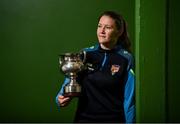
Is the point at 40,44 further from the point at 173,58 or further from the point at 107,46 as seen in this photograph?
the point at 173,58

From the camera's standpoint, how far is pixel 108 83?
5.86 feet

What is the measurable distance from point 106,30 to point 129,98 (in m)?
0.39

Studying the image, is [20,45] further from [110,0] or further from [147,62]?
[147,62]

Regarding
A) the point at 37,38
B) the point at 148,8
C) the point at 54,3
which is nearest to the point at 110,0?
the point at 54,3

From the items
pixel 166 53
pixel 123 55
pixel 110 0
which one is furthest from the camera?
pixel 110 0

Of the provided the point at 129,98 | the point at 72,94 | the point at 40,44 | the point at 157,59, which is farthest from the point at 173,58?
the point at 40,44

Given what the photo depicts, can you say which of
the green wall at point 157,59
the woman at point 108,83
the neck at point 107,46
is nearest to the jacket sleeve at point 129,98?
the woman at point 108,83

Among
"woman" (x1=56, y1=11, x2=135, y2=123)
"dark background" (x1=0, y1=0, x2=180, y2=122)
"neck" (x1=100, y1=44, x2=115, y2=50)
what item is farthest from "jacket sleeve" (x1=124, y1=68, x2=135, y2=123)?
"dark background" (x1=0, y1=0, x2=180, y2=122)

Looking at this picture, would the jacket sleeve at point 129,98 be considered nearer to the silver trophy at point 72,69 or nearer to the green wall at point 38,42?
the silver trophy at point 72,69

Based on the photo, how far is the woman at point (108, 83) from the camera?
180cm

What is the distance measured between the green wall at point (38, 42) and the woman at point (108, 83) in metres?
0.93

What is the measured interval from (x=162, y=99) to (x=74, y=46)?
1.64 meters

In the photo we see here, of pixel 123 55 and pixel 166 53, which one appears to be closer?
pixel 166 53

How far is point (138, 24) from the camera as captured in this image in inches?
49.3
